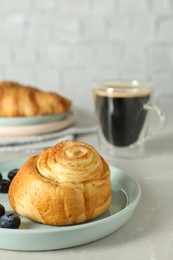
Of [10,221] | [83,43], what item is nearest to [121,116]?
[10,221]

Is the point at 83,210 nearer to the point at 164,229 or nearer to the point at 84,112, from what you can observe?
the point at 164,229

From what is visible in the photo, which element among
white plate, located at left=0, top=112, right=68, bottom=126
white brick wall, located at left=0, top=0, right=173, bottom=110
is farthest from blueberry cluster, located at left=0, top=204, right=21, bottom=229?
white brick wall, located at left=0, top=0, right=173, bottom=110

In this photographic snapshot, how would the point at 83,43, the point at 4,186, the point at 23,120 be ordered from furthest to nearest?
the point at 83,43
the point at 23,120
the point at 4,186

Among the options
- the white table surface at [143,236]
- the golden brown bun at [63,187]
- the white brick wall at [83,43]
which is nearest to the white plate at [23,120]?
the white table surface at [143,236]

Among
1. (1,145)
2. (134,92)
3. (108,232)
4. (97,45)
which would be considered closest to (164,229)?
(108,232)

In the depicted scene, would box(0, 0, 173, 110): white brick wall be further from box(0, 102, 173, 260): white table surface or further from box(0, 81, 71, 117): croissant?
box(0, 102, 173, 260): white table surface

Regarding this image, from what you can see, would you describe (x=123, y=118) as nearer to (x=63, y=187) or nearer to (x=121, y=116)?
(x=121, y=116)
